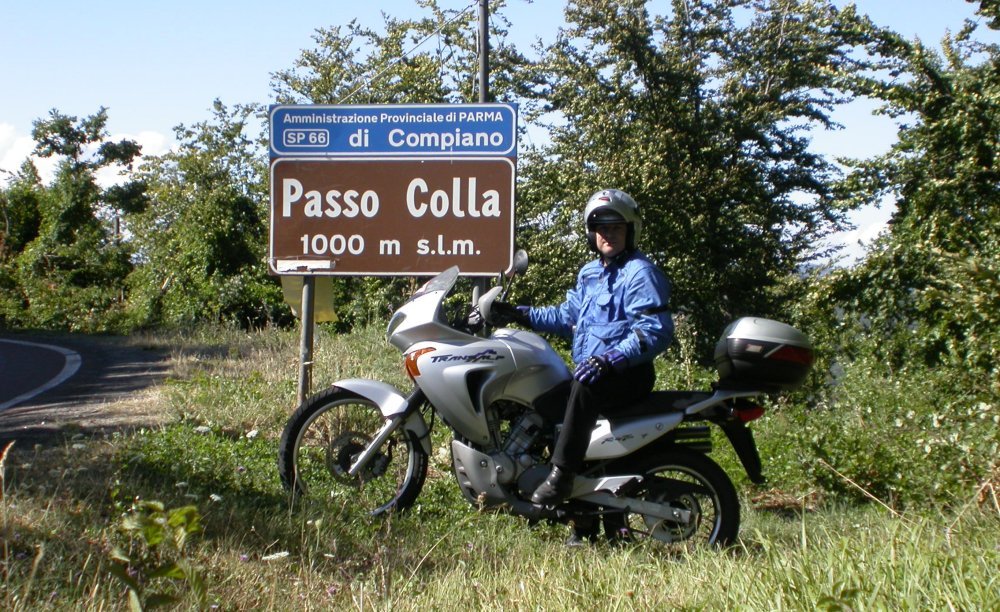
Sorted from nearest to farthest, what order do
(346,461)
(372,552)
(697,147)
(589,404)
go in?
1. (372,552)
2. (589,404)
3. (346,461)
4. (697,147)

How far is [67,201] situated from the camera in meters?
41.7

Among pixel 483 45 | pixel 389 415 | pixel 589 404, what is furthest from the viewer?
pixel 483 45

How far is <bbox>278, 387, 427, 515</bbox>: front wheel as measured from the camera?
19.2ft

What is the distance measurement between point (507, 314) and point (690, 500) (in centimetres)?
129

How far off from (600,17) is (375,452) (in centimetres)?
1729

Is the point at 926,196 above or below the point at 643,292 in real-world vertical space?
above

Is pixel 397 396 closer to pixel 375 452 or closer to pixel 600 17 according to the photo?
pixel 375 452

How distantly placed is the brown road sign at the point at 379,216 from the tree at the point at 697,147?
41.6ft

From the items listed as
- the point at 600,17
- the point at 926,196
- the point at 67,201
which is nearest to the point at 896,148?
the point at 926,196

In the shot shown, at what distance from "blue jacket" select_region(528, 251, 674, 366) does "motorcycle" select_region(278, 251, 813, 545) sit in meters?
0.24

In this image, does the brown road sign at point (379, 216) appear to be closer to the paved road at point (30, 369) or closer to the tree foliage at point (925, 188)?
the paved road at point (30, 369)

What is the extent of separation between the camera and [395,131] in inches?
322

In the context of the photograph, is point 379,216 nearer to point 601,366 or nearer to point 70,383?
point 601,366

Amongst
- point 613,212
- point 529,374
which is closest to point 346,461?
point 529,374
